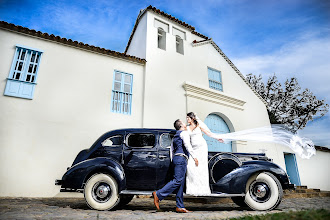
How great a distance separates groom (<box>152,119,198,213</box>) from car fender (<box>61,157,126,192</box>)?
812 mm

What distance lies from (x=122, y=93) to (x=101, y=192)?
5464 millimetres

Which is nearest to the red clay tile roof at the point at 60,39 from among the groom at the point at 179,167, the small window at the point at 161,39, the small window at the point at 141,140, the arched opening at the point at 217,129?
the small window at the point at 161,39

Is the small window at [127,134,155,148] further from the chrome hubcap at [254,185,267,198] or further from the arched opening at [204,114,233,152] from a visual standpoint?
the arched opening at [204,114,233,152]

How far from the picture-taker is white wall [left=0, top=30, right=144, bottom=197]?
6.66m

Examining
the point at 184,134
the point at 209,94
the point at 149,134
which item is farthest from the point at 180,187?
the point at 209,94

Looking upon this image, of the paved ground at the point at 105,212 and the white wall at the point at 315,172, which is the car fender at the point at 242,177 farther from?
the white wall at the point at 315,172

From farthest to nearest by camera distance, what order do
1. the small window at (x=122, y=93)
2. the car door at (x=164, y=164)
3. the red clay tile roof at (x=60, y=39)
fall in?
the small window at (x=122, y=93), the red clay tile roof at (x=60, y=39), the car door at (x=164, y=164)

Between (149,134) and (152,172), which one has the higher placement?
(149,134)

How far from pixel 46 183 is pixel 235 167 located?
6.23 metres

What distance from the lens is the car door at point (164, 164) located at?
163 inches

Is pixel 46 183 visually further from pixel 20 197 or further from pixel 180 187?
pixel 180 187

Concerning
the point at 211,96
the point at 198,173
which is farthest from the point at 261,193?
the point at 211,96

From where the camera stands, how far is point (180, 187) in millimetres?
3896

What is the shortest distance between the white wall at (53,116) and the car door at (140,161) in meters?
3.92
